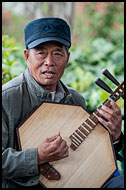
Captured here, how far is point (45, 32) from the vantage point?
2.05 m

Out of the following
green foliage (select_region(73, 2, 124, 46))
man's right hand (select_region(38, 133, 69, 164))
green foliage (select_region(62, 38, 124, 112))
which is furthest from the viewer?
green foliage (select_region(73, 2, 124, 46))

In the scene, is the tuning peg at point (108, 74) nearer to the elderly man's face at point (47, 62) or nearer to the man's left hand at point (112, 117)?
the man's left hand at point (112, 117)

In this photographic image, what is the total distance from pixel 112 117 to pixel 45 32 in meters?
0.76

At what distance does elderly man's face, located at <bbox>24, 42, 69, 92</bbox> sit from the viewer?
6.76ft

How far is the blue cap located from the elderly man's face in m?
0.04

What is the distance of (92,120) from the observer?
2.04m

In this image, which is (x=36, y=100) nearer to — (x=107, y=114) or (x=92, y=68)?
(x=107, y=114)

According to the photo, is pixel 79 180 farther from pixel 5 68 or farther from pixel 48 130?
pixel 5 68

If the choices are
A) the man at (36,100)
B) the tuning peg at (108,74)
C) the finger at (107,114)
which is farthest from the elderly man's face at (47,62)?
the finger at (107,114)

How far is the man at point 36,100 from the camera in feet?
6.11

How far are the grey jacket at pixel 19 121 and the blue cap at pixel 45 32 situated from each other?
262mm

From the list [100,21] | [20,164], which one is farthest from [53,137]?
[100,21]

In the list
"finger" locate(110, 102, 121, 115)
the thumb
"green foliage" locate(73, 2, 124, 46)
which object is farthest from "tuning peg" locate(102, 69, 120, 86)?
"green foliage" locate(73, 2, 124, 46)

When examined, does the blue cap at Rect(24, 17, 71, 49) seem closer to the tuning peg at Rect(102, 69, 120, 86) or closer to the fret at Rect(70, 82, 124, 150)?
the tuning peg at Rect(102, 69, 120, 86)
